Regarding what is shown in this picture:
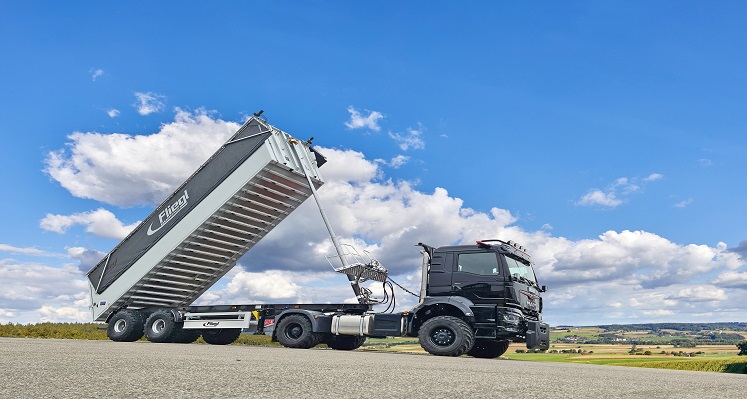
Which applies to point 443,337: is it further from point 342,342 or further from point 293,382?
point 293,382

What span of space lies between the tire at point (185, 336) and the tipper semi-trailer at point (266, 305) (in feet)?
0.12

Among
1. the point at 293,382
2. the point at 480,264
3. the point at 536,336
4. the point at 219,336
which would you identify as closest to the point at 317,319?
the point at 480,264

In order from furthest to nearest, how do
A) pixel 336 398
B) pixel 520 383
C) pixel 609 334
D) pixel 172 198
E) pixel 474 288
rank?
pixel 609 334
pixel 172 198
pixel 474 288
pixel 520 383
pixel 336 398

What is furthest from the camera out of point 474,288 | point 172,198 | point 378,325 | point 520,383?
point 172,198

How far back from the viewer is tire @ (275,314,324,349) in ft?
45.2

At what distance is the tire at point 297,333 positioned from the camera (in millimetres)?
13789

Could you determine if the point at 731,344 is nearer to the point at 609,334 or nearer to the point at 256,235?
the point at 609,334

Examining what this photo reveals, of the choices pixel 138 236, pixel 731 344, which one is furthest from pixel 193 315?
pixel 731 344

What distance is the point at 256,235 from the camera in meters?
16.0

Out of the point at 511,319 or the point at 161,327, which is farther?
the point at 161,327

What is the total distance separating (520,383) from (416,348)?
6740mm

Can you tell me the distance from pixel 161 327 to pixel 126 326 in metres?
0.98

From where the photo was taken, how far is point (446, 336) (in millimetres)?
12266

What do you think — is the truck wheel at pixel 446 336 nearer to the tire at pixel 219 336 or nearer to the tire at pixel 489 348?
the tire at pixel 489 348
